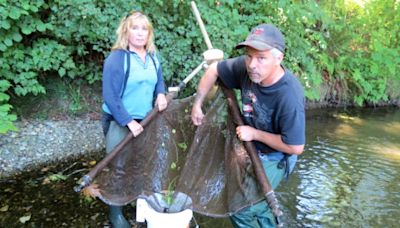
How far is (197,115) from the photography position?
305 centimetres

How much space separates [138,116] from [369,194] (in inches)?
118

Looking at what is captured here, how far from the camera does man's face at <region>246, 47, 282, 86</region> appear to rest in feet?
7.52

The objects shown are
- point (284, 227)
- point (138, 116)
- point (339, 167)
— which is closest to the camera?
point (138, 116)

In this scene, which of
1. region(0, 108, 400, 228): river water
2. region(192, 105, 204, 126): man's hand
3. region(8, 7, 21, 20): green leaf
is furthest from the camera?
region(8, 7, 21, 20): green leaf

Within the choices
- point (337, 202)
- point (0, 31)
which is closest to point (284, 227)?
point (337, 202)

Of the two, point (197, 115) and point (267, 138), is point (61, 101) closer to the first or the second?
point (197, 115)

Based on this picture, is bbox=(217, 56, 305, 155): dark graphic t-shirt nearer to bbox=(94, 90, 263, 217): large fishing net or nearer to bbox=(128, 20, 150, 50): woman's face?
bbox=(94, 90, 263, 217): large fishing net

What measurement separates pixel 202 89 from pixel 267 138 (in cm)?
73

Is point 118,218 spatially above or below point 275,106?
below

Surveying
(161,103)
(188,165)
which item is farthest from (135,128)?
(188,165)

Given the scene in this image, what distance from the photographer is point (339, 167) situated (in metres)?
5.23

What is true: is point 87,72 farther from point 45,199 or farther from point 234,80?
point 234,80

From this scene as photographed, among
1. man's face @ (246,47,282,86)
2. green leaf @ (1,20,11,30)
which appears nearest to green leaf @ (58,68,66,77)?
green leaf @ (1,20,11,30)

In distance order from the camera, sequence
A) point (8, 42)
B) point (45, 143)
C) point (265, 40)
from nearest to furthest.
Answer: point (265, 40) → point (8, 42) → point (45, 143)
